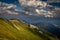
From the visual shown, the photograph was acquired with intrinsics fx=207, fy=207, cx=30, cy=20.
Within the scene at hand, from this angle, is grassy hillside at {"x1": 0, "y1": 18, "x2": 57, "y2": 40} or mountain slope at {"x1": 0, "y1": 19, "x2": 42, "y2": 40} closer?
mountain slope at {"x1": 0, "y1": 19, "x2": 42, "y2": 40}

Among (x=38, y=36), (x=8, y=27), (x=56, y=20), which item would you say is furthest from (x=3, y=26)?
(x=56, y=20)

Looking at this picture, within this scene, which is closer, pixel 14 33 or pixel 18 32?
pixel 14 33

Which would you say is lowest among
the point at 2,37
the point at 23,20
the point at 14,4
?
the point at 2,37

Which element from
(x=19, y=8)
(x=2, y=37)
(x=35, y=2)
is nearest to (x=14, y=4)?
(x=19, y=8)

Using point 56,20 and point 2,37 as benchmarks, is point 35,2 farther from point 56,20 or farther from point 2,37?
point 2,37

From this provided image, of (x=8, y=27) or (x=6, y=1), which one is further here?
(x=8, y=27)

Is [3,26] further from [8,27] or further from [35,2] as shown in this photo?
[35,2]

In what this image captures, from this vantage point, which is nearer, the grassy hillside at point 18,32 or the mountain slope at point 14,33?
the mountain slope at point 14,33

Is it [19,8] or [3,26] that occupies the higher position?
[19,8]
